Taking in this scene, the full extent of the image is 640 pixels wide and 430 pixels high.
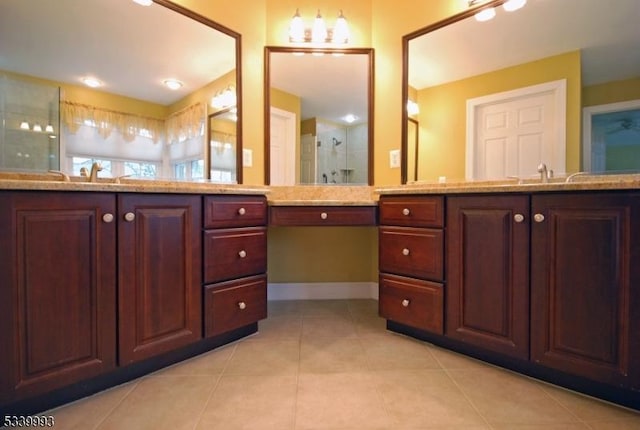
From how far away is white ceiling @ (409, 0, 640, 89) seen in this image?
4.90 ft

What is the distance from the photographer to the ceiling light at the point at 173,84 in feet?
6.18

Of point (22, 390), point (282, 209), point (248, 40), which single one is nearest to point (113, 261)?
point (22, 390)

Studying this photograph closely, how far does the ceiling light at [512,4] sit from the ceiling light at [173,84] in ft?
6.61

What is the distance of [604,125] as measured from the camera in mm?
1540

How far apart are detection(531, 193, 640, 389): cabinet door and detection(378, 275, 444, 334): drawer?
16.7 inches

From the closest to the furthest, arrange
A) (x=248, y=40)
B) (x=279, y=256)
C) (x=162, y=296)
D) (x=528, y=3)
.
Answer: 1. (x=162, y=296)
2. (x=528, y=3)
3. (x=248, y=40)
4. (x=279, y=256)

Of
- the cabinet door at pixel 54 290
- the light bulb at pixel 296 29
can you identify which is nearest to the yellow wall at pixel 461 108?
the light bulb at pixel 296 29

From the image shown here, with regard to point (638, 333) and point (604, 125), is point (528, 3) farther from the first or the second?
point (638, 333)

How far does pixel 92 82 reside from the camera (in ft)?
5.34

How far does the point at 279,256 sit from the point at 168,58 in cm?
158

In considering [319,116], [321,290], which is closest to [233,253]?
[321,290]

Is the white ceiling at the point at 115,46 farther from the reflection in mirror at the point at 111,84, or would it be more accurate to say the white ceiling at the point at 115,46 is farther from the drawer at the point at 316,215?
the drawer at the point at 316,215

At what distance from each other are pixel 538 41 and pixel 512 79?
21 cm

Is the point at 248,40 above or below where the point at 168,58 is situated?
above
